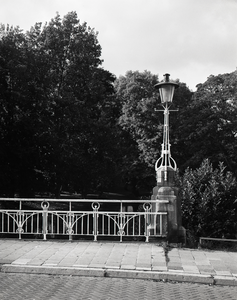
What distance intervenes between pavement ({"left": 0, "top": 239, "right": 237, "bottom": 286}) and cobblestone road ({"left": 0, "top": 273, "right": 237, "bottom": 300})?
6.9 inches

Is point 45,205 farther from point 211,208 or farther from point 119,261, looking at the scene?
point 211,208

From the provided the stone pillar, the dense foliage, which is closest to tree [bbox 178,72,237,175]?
the dense foliage

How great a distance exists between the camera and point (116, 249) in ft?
29.1

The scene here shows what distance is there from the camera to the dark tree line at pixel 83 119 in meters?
24.4

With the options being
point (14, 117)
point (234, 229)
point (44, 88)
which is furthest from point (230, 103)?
point (234, 229)

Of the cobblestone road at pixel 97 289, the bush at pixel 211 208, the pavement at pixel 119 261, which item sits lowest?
the cobblestone road at pixel 97 289

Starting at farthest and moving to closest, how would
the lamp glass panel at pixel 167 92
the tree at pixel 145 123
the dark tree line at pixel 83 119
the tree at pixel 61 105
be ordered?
the tree at pixel 145 123, the tree at pixel 61 105, the dark tree line at pixel 83 119, the lamp glass panel at pixel 167 92

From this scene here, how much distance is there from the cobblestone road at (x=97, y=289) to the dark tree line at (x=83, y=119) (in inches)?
661

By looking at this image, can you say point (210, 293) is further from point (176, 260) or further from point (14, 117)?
point (14, 117)

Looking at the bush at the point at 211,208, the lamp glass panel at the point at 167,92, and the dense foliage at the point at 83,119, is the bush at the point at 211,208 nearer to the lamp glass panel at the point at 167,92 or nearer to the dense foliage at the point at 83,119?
the lamp glass panel at the point at 167,92

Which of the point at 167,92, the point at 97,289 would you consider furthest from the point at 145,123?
the point at 97,289

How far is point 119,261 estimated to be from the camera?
25.4 ft

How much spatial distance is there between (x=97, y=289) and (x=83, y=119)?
891 inches

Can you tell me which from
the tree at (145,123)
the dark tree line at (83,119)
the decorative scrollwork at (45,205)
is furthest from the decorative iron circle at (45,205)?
the tree at (145,123)
